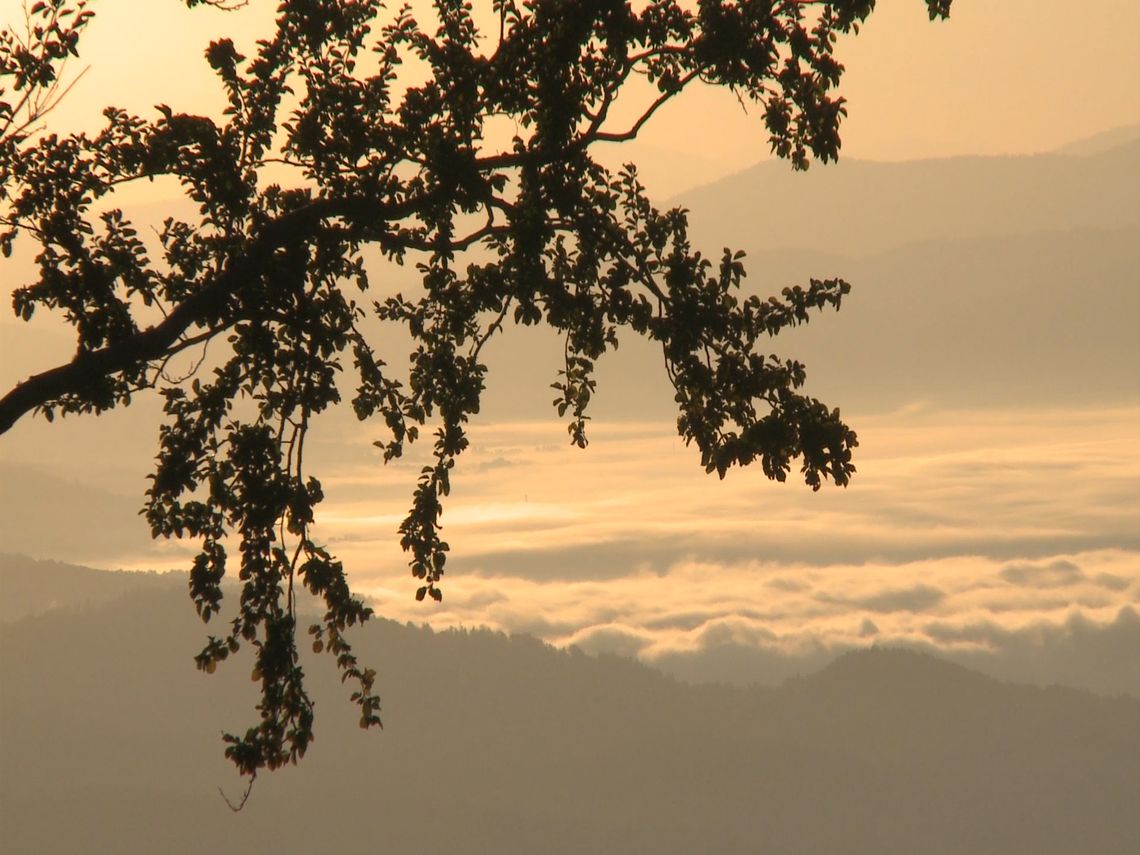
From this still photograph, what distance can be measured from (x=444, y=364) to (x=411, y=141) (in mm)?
3829

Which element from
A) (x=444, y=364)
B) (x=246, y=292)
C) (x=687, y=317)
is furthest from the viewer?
(x=444, y=364)

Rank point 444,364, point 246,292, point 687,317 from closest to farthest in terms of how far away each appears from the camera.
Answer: point 246,292
point 687,317
point 444,364

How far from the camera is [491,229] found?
18.0 metres

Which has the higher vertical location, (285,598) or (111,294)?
(111,294)

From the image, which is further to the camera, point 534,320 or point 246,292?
point 534,320

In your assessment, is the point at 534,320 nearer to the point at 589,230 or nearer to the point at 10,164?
the point at 589,230

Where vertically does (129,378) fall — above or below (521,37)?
below

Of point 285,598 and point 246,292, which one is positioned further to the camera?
point 285,598

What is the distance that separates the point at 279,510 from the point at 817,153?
7.92 metres

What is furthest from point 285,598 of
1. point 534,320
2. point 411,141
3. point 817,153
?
point 817,153

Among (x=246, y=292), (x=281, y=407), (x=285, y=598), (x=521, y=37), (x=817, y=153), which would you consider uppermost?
(x=521, y=37)

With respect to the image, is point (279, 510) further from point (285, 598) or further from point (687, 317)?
point (687, 317)

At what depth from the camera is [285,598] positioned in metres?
18.1

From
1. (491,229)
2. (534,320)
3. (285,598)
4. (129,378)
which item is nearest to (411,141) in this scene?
(491,229)
